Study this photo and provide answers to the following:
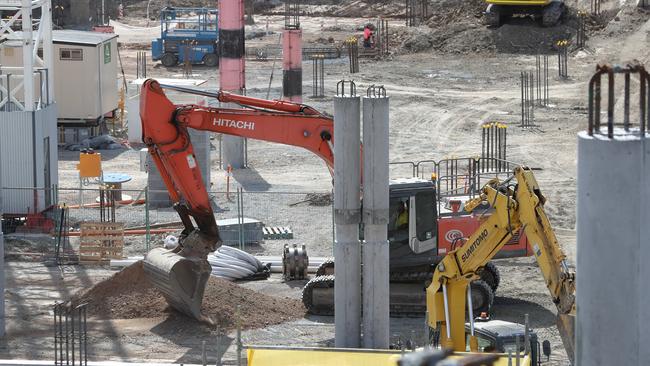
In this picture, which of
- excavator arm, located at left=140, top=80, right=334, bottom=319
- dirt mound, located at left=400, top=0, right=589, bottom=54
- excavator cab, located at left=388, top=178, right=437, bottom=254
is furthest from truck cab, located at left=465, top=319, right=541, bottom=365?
dirt mound, located at left=400, top=0, right=589, bottom=54

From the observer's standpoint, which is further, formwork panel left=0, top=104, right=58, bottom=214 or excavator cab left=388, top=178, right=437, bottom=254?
formwork panel left=0, top=104, right=58, bottom=214

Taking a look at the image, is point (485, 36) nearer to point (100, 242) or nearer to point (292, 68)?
point (292, 68)

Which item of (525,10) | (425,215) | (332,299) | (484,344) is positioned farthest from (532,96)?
(484,344)

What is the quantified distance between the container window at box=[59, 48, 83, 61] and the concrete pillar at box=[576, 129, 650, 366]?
3244cm

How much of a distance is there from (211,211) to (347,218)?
6652 millimetres

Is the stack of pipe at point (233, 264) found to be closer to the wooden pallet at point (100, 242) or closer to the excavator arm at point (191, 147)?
the excavator arm at point (191, 147)

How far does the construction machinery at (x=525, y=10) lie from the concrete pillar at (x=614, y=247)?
175ft

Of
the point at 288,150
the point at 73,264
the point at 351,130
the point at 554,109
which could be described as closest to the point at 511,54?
the point at 554,109

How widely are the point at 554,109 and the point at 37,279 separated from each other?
2475cm

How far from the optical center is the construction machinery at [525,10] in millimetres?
64000

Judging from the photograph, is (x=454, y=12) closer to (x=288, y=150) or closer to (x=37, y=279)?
(x=288, y=150)

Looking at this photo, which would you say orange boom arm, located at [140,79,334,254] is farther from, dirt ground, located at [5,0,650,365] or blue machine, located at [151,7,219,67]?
blue machine, located at [151,7,219,67]

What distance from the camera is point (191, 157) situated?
25.7 meters

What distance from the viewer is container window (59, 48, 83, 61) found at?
4241 cm
